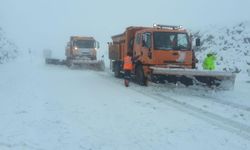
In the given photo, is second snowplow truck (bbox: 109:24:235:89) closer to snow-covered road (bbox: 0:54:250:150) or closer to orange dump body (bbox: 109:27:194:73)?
orange dump body (bbox: 109:27:194:73)

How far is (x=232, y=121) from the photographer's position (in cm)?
1151

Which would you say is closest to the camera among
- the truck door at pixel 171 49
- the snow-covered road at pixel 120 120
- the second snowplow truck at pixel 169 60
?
the snow-covered road at pixel 120 120

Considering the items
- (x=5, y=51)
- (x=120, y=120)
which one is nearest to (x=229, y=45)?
(x=5, y=51)

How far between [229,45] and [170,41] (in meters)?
28.8

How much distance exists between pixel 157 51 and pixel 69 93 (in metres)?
4.78

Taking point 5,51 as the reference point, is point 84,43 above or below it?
above

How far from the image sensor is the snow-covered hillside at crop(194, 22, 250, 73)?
3772cm

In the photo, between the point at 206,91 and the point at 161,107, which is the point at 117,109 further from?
the point at 206,91

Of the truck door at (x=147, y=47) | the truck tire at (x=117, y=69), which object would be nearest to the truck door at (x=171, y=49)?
the truck door at (x=147, y=47)

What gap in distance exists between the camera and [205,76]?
60.2 feet

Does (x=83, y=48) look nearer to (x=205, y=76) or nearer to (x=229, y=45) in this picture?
(x=229, y=45)

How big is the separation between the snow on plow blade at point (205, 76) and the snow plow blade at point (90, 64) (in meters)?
15.8

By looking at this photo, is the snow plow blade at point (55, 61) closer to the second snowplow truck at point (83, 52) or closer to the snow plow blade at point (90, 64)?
the second snowplow truck at point (83, 52)

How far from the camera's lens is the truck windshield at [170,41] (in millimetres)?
19969
